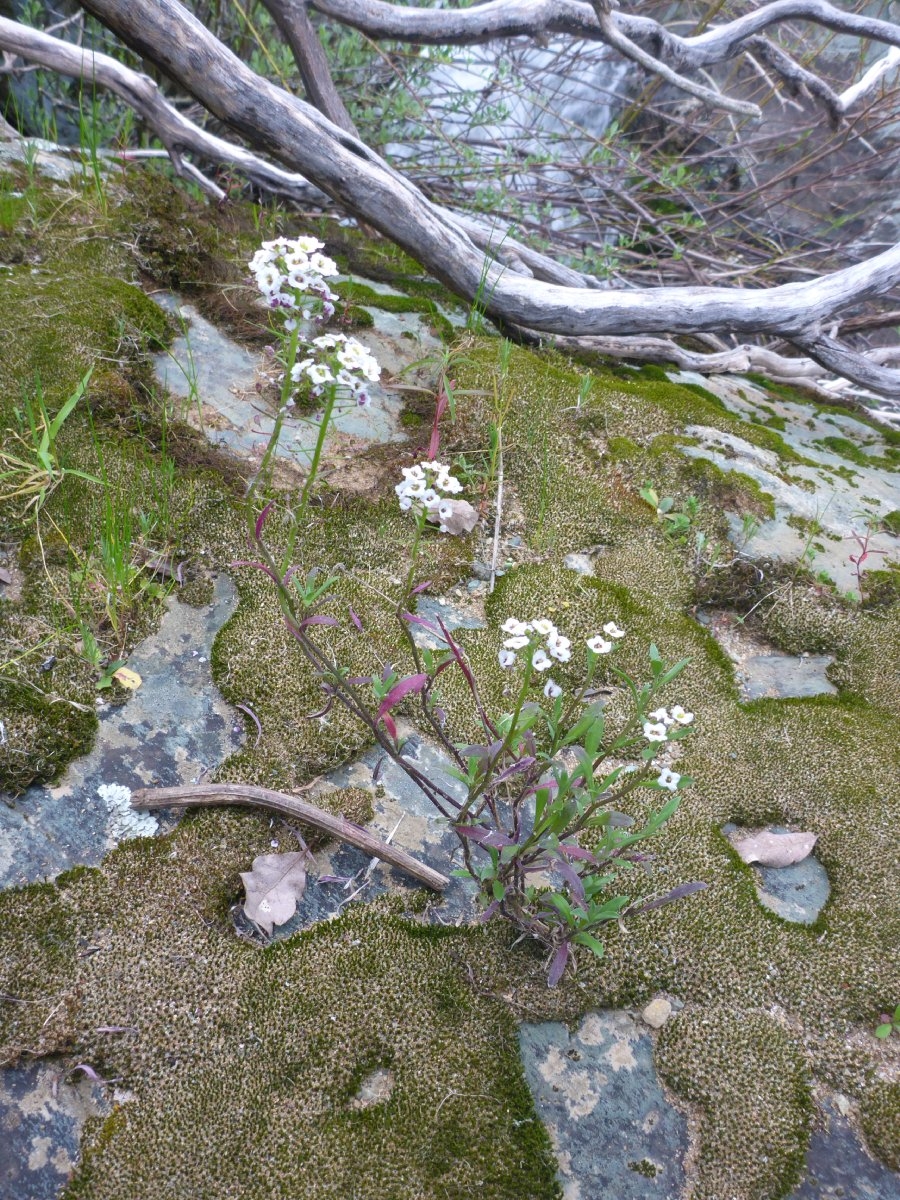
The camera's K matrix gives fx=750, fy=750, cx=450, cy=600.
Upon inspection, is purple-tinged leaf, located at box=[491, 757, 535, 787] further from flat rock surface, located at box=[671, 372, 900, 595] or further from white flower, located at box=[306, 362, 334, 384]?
flat rock surface, located at box=[671, 372, 900, 595]

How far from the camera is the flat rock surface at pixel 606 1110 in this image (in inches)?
57.1

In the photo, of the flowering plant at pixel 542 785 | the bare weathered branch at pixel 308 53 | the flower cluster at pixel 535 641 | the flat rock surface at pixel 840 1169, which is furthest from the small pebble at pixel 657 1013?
the bare weathered branch at pixel 308 53

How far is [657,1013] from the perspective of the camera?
1686mm

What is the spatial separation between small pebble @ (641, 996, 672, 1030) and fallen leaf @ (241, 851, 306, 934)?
831mm

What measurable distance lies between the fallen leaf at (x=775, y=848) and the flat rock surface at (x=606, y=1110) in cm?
60

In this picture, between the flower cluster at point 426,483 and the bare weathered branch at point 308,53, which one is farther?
the bare weathered branch at point 308,53

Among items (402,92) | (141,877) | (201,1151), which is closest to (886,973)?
(201,1151)

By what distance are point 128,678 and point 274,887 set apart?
29.0 inches

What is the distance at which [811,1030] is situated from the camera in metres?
1.71

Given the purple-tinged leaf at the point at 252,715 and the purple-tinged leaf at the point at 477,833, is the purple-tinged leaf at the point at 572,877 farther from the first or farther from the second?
the purple-tinged leaf at the point at 252,715

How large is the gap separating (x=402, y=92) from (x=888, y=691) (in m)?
5.17

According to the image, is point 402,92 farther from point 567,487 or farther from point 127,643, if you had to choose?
point 127,643

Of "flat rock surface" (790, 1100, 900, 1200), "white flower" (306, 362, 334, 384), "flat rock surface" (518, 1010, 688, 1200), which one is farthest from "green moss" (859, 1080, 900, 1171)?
"white flower" (306, 362, 334, 384)

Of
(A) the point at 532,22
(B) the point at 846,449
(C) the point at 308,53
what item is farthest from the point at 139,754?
(A) the point at 532,22
